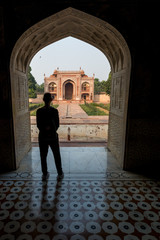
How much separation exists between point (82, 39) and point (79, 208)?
3.23 meters

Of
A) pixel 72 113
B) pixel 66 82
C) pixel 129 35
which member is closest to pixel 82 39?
pixel 129 35

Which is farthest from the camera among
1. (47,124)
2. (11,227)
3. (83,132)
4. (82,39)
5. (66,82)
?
(66,82)

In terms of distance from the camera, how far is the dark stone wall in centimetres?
212

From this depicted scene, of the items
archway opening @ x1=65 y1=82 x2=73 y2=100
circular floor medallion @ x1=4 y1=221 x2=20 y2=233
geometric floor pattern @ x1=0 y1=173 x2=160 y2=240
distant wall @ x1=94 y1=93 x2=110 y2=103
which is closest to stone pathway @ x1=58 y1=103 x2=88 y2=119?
geometric floor pattern @ x1=0 y1=173 x2=160 y2=240

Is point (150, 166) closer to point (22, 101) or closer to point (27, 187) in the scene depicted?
point (27, 187)

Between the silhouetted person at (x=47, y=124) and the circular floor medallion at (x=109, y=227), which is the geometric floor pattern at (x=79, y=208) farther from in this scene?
the silhouetted person at (x=47, y=124)

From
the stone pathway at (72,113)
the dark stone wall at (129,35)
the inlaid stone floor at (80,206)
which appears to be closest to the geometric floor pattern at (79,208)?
the inlaid stone floor at (80,206)

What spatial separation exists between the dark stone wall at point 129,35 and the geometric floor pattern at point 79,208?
82 centimetres

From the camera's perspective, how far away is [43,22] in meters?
2.24

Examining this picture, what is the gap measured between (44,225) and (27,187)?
2.27ft

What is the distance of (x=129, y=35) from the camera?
2201 millimetres

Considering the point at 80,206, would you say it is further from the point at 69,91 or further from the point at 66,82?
the point at 69,91

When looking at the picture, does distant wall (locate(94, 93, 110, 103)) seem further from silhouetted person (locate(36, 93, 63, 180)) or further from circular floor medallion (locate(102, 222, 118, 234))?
circular floor medallion (locate(102, 222, 118, 234))

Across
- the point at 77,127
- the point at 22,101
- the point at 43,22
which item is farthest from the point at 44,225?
the point at 77,127
